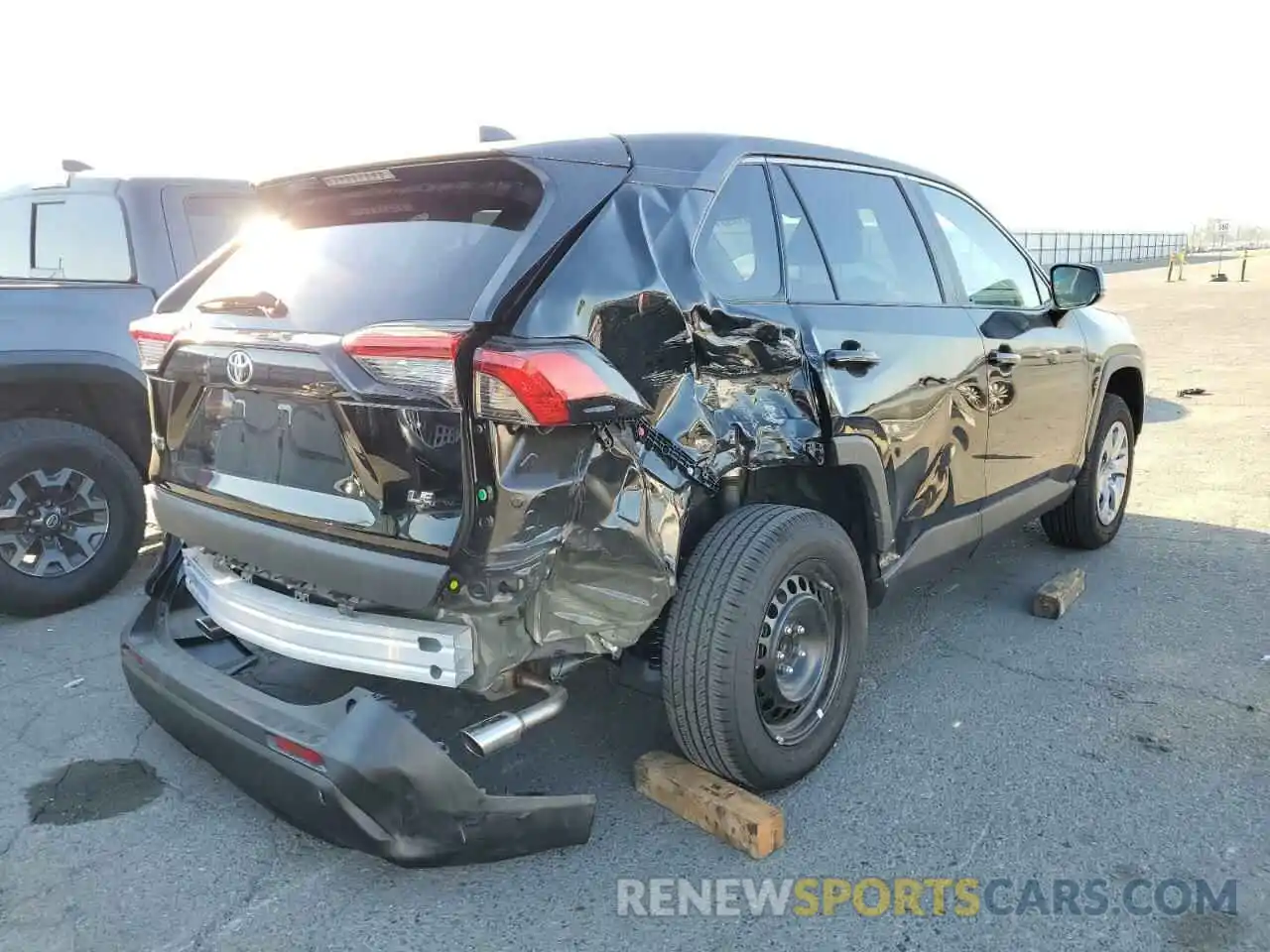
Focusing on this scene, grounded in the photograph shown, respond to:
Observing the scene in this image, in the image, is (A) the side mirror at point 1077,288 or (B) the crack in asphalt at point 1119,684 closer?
(B) the crack in asphalt at point 1119,684

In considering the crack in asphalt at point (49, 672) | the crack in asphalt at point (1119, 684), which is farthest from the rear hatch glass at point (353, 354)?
the crack in asphalt at point (1119, 684)

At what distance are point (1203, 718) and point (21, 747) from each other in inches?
162

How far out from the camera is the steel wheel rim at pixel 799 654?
2.94 metres

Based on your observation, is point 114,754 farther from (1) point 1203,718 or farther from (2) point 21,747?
(1) point 1203,718

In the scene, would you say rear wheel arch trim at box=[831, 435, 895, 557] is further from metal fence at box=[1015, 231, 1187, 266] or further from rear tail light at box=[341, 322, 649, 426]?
metal fence at box=[1015, 231, 1187, 266]

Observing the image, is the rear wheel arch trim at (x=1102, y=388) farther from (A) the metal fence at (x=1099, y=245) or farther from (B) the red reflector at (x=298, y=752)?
(A) the metal fence at (x=1099, y=245)

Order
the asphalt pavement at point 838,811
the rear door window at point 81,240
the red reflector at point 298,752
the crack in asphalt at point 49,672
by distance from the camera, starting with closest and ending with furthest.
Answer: the red reflector at point 298,752, the asphalt pavement at point 838,811, the crack in asphalt at point 49,672, the rear door window at point 81,240

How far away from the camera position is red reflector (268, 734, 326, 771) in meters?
2.37

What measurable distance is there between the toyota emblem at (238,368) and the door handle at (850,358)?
1666mm

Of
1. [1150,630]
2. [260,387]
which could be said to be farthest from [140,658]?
[1150,630]

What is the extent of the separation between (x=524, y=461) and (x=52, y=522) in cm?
327

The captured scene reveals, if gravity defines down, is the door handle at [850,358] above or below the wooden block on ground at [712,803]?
above

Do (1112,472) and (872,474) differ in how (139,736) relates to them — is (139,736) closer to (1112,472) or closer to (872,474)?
(872,474)

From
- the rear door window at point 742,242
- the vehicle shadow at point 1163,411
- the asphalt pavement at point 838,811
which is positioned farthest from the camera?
the vehicle shadow at point 1163,411
